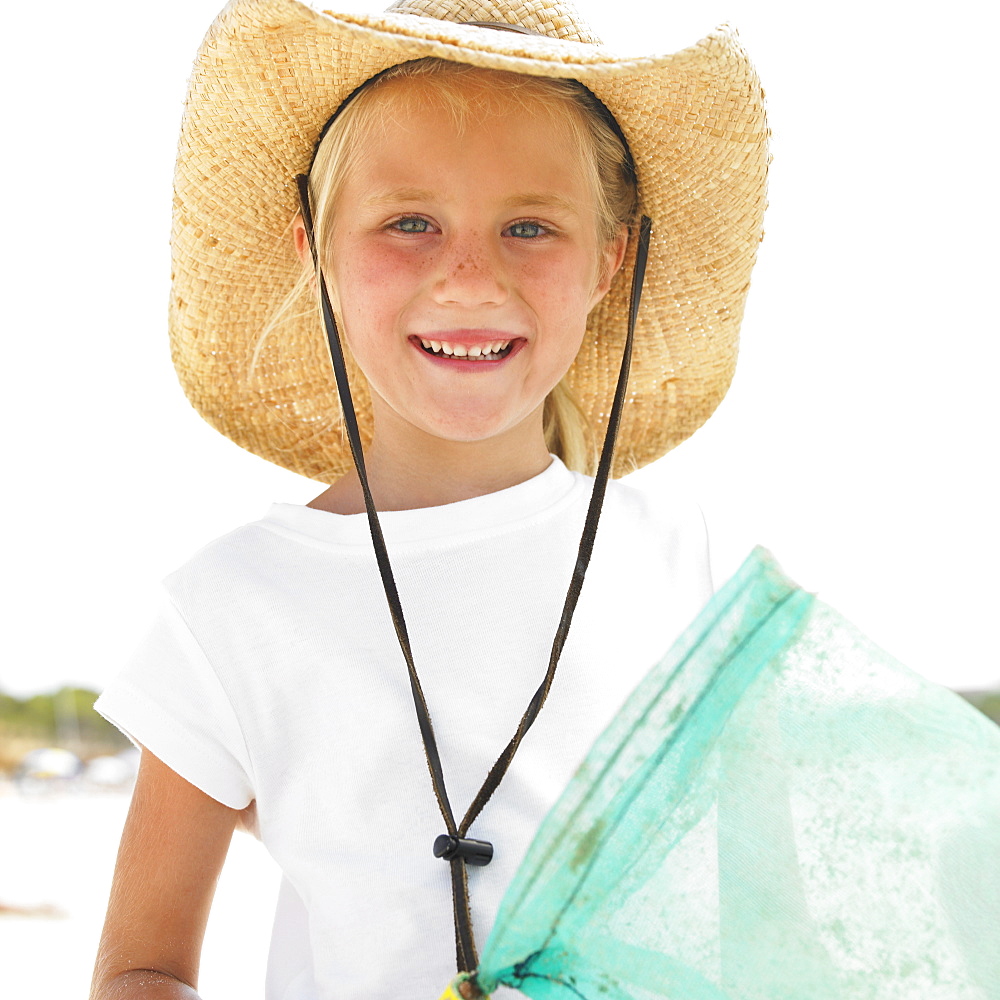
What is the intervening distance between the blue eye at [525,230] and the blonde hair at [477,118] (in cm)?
10

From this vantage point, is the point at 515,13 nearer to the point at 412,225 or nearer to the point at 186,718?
the point at 412,225

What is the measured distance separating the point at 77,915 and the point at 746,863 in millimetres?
5481

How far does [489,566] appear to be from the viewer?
1.31 m

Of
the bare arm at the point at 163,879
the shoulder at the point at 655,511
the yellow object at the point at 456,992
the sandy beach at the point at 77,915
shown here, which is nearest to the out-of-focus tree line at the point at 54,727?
the sandy beach at the point at 77,915

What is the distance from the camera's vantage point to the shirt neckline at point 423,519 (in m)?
1.33

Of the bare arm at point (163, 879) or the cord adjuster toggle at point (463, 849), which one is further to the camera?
the bare arm at point (163, 879)

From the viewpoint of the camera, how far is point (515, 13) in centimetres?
134

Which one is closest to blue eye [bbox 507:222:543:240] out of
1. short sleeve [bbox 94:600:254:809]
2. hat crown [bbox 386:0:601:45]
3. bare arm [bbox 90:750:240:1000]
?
hat crown [bbox 386:0:601:45]

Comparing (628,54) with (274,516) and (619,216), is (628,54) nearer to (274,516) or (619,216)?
(619,216)

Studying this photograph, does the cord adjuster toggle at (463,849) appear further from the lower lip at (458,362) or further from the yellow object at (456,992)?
the lower lip at (458,362)

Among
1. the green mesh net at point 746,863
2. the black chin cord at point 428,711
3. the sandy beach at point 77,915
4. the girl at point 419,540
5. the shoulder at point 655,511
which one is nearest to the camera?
the green mesh net at point 746,863

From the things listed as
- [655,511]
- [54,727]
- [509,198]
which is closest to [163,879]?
[655,511]

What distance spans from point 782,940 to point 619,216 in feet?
3.20

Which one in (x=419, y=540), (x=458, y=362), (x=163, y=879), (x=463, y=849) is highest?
(x=458, y=362)
